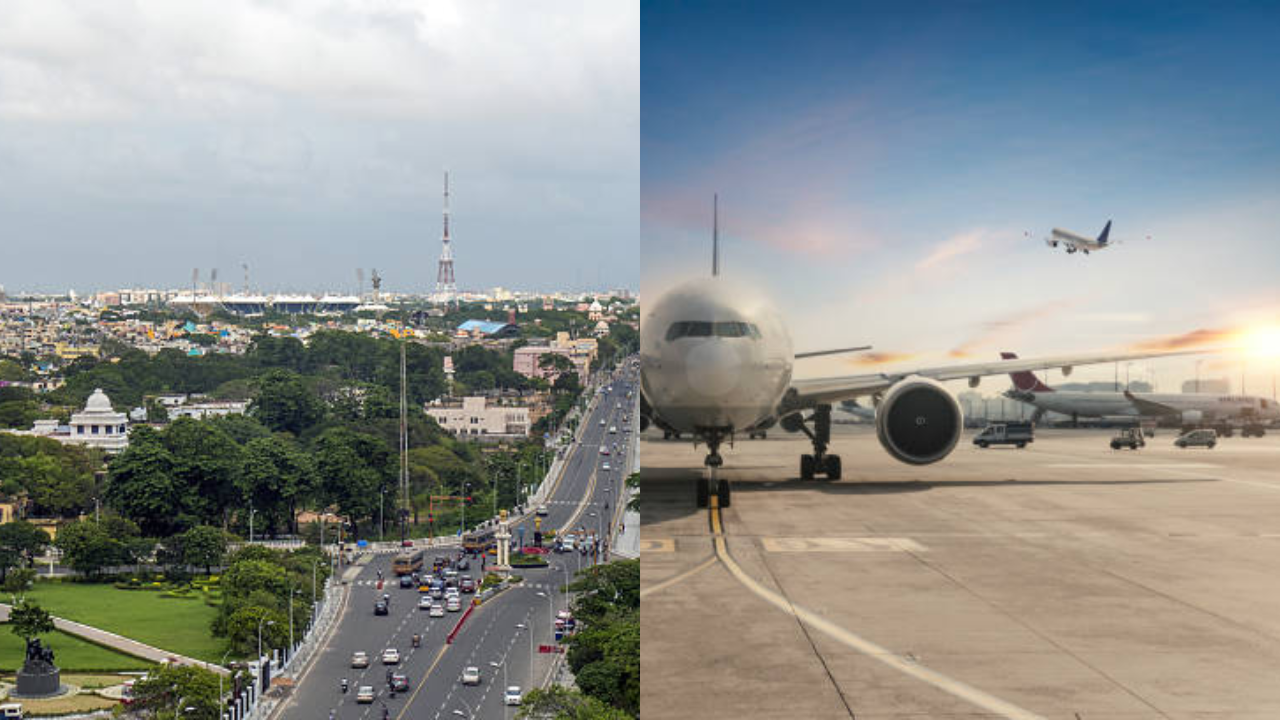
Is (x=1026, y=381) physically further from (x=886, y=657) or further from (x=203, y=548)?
(x=203, y=548)

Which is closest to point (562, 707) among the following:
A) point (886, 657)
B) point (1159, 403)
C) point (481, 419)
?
point (1159, 403)

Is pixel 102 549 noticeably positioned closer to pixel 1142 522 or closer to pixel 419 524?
pixel 419 524

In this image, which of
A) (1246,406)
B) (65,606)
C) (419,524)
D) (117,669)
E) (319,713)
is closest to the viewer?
(1246,406)

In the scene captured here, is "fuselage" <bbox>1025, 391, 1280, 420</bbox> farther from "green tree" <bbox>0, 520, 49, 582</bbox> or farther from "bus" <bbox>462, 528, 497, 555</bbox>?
"green tree" <bbox>0, 520, 49, 582</bbox>

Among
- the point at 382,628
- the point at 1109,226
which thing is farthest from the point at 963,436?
the point at 382,628

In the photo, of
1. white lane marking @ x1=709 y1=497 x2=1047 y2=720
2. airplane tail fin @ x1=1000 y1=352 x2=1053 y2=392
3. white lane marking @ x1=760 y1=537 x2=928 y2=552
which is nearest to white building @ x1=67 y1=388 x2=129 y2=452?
airplane tail fin @ x1=1000 y1=352 x2=1053 y2=392

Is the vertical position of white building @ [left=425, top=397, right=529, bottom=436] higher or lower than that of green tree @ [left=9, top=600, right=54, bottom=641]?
higher

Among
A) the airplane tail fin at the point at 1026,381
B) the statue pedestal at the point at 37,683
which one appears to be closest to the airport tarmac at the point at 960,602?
the airplane tail fin at the point at 1026,381
